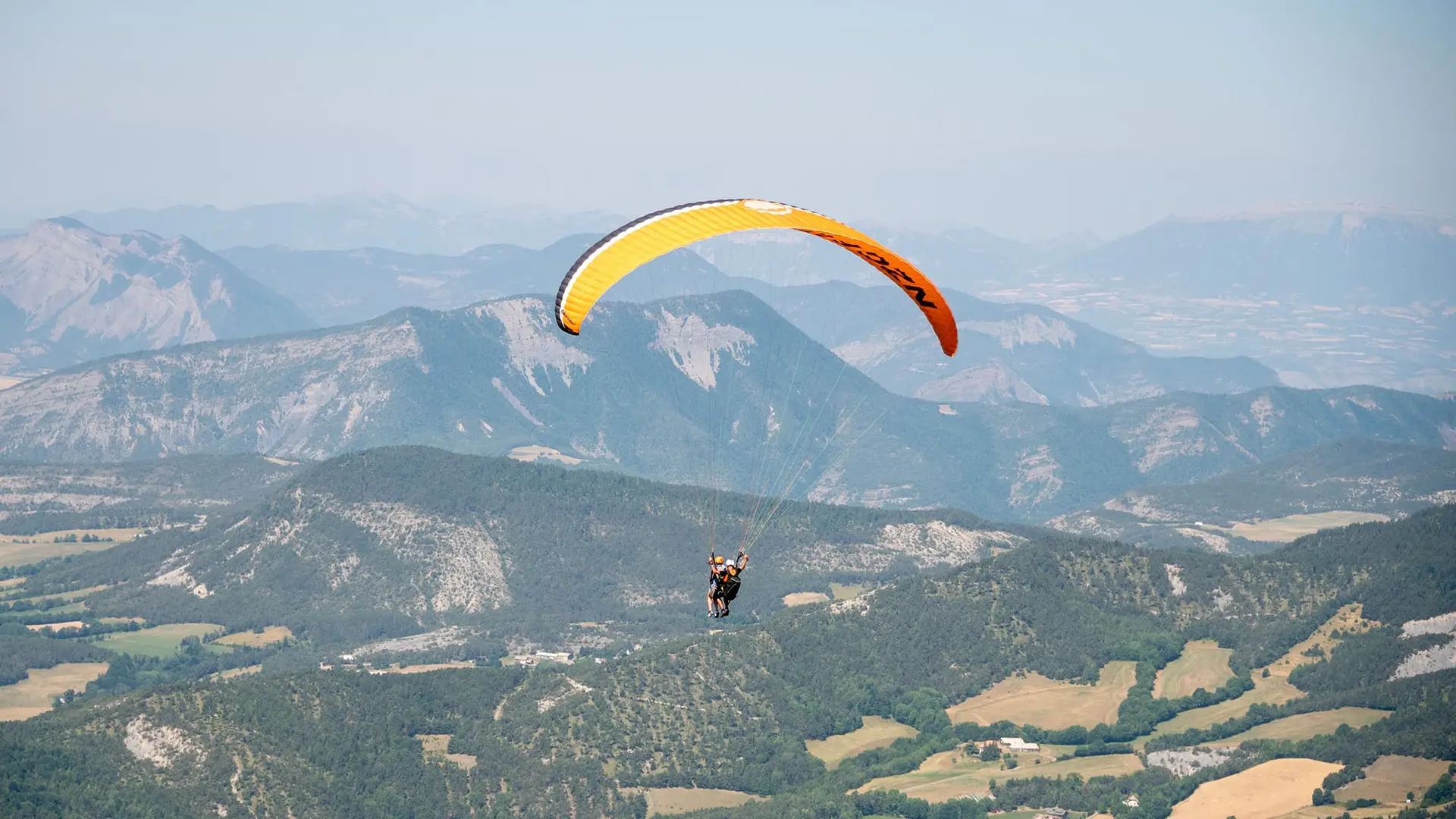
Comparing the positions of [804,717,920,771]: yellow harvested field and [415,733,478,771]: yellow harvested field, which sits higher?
[415,733,478,771]: yellow harvested field

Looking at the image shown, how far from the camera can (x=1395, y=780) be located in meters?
157

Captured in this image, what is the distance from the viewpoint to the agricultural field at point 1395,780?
506ft

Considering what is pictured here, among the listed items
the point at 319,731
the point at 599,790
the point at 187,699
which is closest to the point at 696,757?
the point at 599,790

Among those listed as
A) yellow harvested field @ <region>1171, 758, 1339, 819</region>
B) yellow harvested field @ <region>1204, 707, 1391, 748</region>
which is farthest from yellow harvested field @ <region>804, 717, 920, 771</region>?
yellow harvested field @ <region>1171, 758, 1339, 819</region>

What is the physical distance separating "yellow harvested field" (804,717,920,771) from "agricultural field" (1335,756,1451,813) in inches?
1926

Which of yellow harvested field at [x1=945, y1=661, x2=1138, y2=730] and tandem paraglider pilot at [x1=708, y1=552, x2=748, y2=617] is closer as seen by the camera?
tandem paraglider pilot at [x1=708, y1=552, x2=748, y2=617]

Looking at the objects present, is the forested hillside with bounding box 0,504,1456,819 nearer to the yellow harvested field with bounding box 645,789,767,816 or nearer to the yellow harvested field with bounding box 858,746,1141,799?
the yellow harvested field with bounding box 645,789,767,816

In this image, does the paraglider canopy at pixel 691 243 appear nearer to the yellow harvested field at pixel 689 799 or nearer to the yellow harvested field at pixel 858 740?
the yellow harvested field at pixel 689 799

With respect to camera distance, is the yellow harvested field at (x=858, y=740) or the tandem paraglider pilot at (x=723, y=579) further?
the yellow harvested field at (x=858, y=740)

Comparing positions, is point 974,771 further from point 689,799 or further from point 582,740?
point 582,740

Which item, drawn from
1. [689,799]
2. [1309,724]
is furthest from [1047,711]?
[689,799]

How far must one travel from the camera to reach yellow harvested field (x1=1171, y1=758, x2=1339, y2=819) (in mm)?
155125

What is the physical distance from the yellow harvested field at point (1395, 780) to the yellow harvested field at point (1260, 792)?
11.5 feet

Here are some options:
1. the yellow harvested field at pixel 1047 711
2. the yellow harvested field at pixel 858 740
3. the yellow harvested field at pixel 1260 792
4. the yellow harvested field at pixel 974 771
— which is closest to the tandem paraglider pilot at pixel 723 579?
the yellow harvested field at pixel 974 771
